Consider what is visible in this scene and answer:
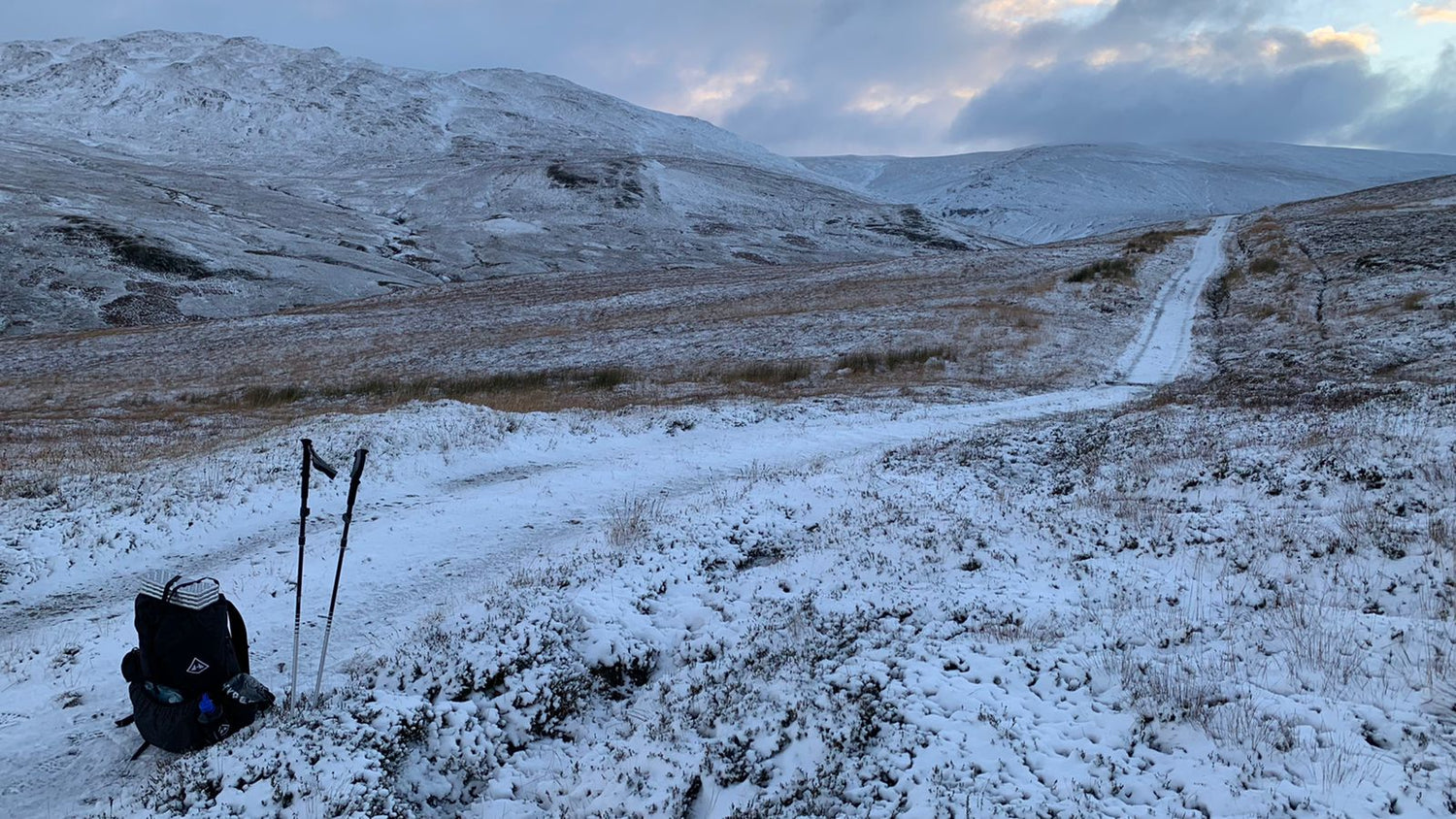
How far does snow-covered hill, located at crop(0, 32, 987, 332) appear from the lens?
73.6 meters

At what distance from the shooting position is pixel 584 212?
134 meters

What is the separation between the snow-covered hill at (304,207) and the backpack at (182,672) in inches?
2851

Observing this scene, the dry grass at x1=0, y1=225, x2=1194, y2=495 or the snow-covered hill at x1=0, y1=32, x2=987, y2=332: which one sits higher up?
the snow-covered hill at x1=0, y1=32, x2=987, y2=332

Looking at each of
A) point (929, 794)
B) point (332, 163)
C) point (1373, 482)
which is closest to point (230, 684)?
point (929, 794)

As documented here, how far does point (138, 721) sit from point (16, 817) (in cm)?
104

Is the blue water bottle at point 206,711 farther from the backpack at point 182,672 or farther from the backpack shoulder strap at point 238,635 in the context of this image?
the backpack shoulder strap at point 238,635

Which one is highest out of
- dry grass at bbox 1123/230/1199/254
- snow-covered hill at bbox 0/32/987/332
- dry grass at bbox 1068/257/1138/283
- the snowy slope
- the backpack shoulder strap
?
snow-covered hill at bbox 0/32/987/332

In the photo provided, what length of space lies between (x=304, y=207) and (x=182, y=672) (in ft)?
436

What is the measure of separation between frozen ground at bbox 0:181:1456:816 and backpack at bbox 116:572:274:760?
343 mm

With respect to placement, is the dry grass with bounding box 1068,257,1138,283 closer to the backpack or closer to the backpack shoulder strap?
the backpack shoulder strap

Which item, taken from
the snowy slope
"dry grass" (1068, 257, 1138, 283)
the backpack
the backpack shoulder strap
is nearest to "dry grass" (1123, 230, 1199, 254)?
"dry grass" (1068, 257, 1138, 283)

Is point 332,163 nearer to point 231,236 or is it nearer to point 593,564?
point 231,236

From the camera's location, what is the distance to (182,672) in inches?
290

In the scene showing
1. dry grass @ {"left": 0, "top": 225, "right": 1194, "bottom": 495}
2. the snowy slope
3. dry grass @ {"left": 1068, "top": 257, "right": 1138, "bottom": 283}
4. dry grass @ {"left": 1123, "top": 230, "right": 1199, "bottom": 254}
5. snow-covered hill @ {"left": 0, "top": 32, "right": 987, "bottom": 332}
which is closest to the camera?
the snowy slope
